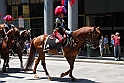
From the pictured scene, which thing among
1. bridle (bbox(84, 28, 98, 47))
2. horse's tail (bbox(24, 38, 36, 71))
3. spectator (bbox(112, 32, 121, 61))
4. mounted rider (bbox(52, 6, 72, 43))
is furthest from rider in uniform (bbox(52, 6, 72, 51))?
spectator (bbox(112, 32, 121, 61))

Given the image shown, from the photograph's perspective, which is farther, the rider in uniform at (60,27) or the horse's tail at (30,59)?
the horse's tail at (30,59)

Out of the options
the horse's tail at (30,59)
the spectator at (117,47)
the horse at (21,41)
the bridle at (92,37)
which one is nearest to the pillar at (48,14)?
the spectator at (117,47)

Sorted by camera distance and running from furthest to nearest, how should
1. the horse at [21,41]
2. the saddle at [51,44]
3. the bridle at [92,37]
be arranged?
the horse at [21,41], the saddle at [51,44], the bridle at [92,37]

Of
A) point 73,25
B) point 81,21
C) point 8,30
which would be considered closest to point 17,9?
point 81,21

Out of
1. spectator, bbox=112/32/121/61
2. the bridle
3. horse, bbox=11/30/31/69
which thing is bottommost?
spectator, bbox=112/32/121/61

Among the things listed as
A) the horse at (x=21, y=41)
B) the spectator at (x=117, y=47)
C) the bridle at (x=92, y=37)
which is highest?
the bridle at (x=92, y=37)

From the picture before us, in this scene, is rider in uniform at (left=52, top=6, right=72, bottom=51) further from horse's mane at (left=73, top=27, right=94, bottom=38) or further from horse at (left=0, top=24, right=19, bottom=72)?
horse at (left=0, top=24, right=19, bottom=72)

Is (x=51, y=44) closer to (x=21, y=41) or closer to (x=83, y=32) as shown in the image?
(x=83, y=32)

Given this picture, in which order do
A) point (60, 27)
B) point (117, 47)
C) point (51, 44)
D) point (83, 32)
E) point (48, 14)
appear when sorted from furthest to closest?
1. point (48, 14)
2. point (117, 47)
3. point (51, 44)
4. point (60, 27)
5. point (83, 32)

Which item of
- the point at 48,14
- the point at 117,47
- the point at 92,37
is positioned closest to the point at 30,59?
the point at 92,37

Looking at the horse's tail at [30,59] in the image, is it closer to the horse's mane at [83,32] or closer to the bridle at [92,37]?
the horse's mane at [83,32]

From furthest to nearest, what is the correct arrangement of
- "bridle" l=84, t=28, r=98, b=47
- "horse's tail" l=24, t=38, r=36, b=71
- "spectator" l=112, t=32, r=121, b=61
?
"spectator" l=112, t=32, r=121, b=61 → "horse's tail" l=24, t=38, r=36, b=71 → "bridle" l=84, t=28, r=98, b=47

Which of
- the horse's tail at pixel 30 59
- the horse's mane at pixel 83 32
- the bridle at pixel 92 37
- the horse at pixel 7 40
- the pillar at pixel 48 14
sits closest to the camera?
the bridle at pixel 92 37

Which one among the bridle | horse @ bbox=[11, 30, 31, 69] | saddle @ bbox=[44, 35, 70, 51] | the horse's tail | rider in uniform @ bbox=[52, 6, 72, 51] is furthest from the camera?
horse @ bbox=[11, 30, 31, 69]
